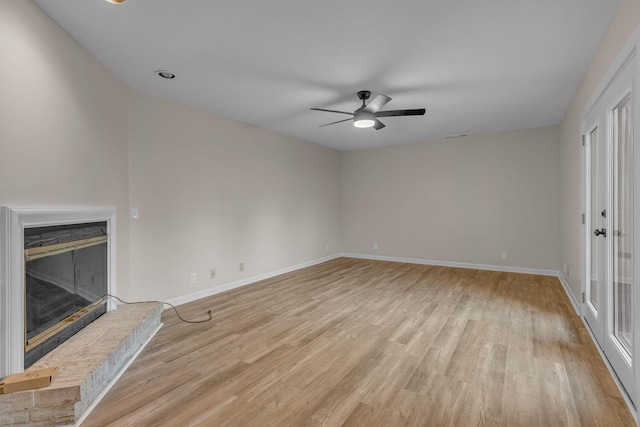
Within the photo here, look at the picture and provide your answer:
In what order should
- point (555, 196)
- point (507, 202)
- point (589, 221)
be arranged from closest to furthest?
1. point (589, 221)
2. point (555, 196)
3. point (507, 202)

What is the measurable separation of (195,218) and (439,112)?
12.0 ft

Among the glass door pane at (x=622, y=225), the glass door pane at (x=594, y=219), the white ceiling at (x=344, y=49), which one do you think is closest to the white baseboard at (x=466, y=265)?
the glass door pane at (x=594, y=219)

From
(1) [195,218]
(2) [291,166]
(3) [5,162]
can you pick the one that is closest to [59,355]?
(3) [5,162]

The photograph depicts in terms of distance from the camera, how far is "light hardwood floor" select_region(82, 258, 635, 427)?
169 centimetres

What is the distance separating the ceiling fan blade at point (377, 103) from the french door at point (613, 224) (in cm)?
173

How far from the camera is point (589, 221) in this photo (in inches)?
113

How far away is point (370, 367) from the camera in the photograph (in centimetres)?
220

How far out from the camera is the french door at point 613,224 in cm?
186

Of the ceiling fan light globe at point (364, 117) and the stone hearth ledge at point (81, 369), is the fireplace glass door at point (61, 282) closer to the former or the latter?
the stone hearth ledge at point (81, 369)

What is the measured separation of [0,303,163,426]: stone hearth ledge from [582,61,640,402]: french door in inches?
125

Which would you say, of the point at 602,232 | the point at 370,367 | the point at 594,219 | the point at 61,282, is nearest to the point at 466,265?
the point at 594,219

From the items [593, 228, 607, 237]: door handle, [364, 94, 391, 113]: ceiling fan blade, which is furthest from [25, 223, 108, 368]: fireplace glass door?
[593, 228, 607, 237]: door handle

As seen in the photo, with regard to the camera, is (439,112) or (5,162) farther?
(439,112)

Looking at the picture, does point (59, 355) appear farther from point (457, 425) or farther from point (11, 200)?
point (457, 425)
